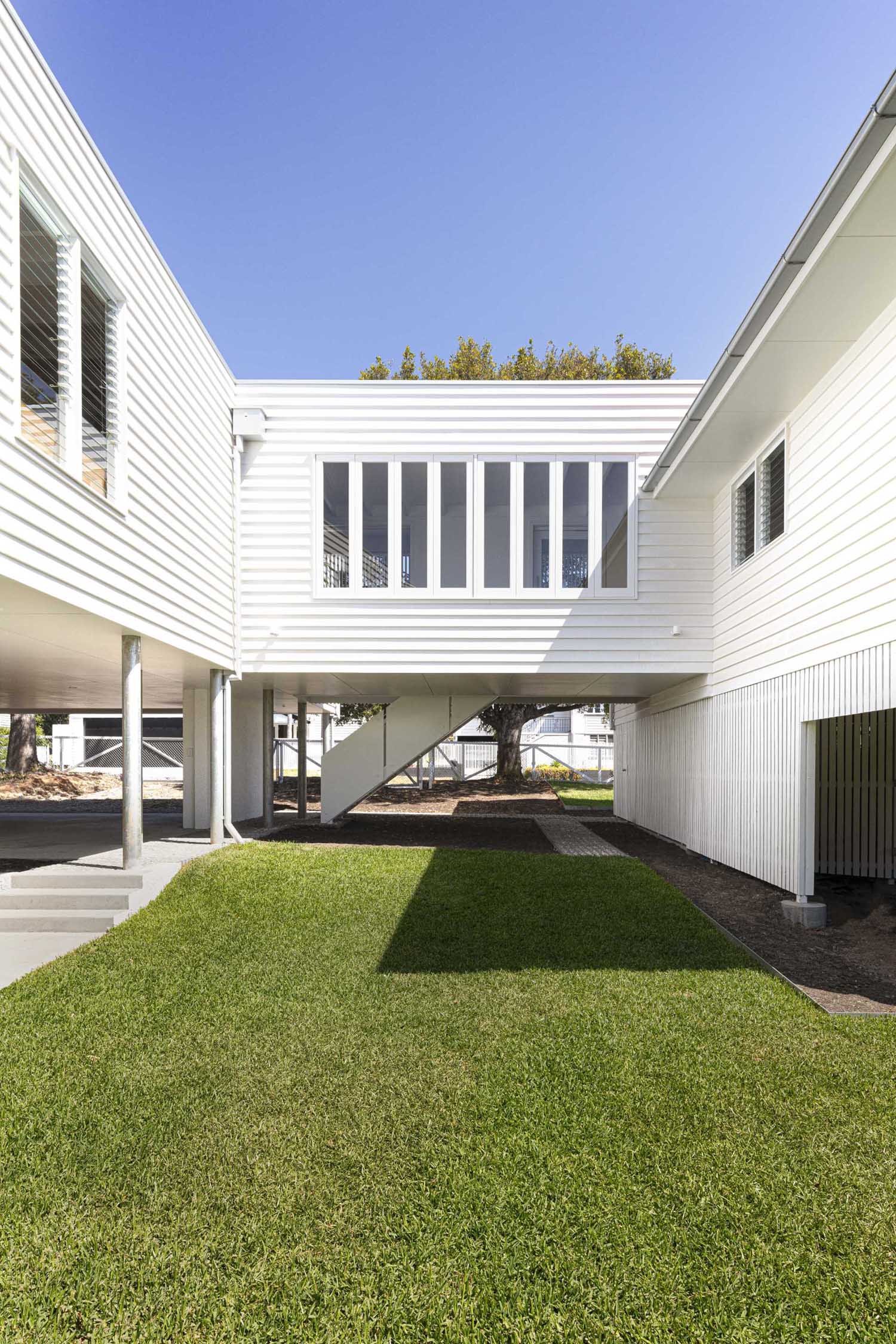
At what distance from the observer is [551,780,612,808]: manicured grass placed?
64.9 feet

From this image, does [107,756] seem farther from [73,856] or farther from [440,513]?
[440,513]

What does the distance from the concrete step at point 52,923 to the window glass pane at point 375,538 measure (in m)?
5.57

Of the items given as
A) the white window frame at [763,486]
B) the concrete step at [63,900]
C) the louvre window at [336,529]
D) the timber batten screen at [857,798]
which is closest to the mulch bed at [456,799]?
the louvre window at [336,529]

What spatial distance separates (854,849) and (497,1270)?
30.7ft

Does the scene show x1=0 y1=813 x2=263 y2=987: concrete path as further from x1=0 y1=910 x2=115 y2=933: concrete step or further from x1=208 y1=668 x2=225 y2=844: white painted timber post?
x1=208 y1=668 x2=225 y2=844: white painted timber post

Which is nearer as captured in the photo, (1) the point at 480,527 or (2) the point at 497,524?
(1) the point at 480,527

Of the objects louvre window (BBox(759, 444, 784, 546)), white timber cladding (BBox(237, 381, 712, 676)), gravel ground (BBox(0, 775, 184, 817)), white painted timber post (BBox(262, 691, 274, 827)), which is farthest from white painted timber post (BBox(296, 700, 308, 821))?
louvre window (BBox(759, 444, 784, 546))

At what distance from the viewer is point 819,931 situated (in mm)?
6855

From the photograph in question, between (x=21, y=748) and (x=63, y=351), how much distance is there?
2050 cm

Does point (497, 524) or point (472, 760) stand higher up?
point (497, 524)

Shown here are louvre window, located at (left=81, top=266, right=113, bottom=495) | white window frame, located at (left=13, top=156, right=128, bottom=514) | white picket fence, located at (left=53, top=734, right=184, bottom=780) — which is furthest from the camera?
white picket fence, located at (left=53, top=734, right=184, bottom=780)

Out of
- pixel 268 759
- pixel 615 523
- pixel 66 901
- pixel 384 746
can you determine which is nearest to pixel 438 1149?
pixel 66 901

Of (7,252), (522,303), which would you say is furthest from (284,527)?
(522,303)

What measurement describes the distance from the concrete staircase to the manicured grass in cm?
1349
